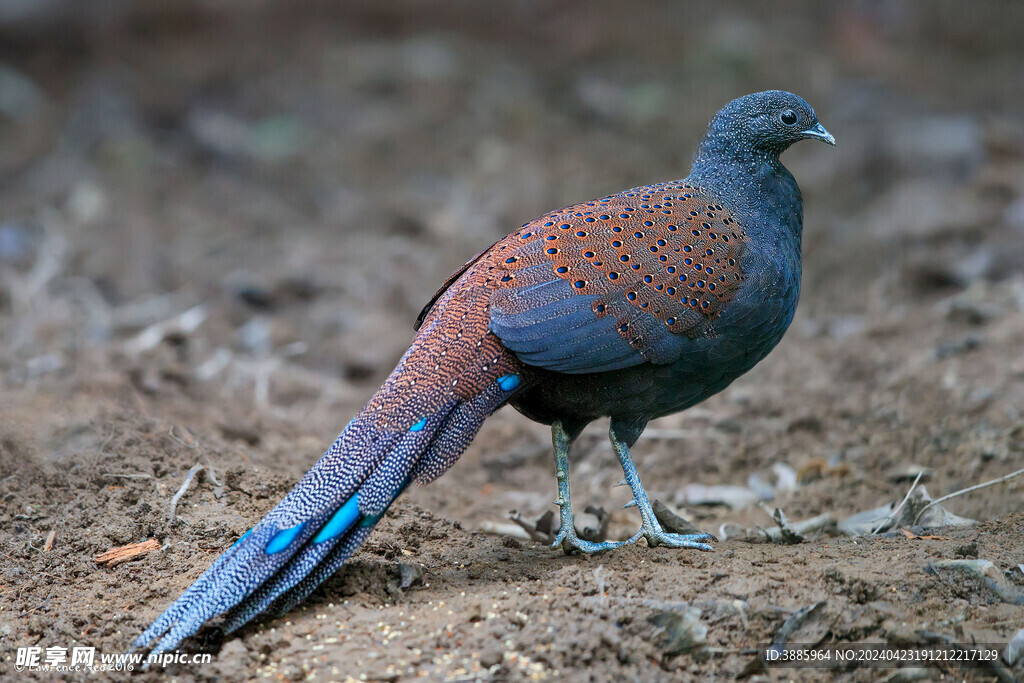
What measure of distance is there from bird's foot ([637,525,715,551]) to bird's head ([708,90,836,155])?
1853mm

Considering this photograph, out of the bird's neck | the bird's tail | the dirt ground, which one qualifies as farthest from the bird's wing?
the dirt ground

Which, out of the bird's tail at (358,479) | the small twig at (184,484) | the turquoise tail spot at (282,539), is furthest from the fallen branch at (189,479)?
the turquoise tail spot at (282,539)

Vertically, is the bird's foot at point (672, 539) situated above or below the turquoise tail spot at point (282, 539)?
below

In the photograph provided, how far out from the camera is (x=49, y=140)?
916 centimetres

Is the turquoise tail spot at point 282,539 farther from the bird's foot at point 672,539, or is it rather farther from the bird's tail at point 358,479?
the bird's foot at point 672,539

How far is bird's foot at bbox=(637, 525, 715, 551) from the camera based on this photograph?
4.02 m

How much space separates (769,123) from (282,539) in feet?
9.70

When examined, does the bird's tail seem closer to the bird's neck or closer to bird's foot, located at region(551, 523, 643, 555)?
bird's foot, located at region(551, 523, 643, 555)

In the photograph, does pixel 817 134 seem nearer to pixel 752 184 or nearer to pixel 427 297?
pixel 752 184

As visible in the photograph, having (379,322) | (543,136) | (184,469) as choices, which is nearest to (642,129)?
(543,136)

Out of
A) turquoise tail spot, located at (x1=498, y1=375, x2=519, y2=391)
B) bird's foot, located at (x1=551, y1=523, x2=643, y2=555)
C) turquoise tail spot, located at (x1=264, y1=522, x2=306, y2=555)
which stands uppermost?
turquoise tail spot, located at (x1=498, y1=375, x2=519, y2=391)

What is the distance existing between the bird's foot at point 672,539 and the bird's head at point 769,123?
6.08 ft

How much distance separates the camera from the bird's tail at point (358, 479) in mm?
3215

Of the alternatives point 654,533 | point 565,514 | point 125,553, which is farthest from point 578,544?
point 125,553
